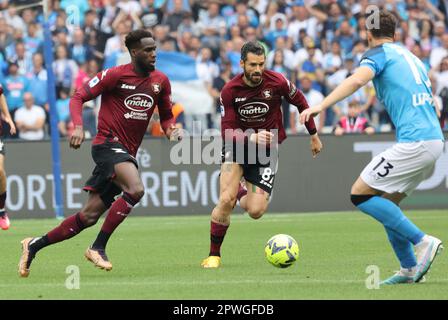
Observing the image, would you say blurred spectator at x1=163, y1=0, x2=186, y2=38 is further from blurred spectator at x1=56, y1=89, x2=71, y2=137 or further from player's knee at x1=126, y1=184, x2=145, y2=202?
player's knee at x1=126, y1=184, x2=145, y2=202

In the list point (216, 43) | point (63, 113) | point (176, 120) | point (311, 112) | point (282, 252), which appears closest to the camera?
point (311, 112)

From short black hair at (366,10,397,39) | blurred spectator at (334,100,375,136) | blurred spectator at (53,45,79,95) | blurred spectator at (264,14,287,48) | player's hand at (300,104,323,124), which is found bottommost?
blurred spectator at (334,100,375,136)

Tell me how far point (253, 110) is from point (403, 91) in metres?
2.98

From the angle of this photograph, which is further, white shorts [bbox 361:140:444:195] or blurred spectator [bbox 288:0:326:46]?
blurred spectator [bbox 288:0:326:46]

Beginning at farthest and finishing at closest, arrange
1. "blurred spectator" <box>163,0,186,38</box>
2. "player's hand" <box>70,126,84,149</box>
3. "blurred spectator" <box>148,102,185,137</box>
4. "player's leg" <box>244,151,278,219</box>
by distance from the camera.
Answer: "blurred spectator" <box>163,0,186,38</box> → "blurred spectator" <box>148,102,185,137</box> → "player's leg" <box>244,151,278,219</box> → "player's hand" <box>70,126,84,149</box>

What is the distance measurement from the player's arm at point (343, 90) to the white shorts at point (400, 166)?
0.68 metres

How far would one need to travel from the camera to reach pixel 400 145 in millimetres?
9445

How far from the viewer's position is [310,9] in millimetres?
25266

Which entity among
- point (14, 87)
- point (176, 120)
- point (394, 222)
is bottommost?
point (176, 120)

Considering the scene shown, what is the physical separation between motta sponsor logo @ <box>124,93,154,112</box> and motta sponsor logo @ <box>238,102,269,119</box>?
116cm

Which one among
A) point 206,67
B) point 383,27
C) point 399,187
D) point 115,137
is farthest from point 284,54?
point 399,187

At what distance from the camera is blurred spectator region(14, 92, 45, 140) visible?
2228cm

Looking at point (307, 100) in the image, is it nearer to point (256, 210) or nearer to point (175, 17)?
point (175, 17)

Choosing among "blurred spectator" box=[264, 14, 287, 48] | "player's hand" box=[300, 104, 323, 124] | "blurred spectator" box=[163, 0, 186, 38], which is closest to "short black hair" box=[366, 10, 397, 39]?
"player's hand" box=[300, 104, 323, 124]
